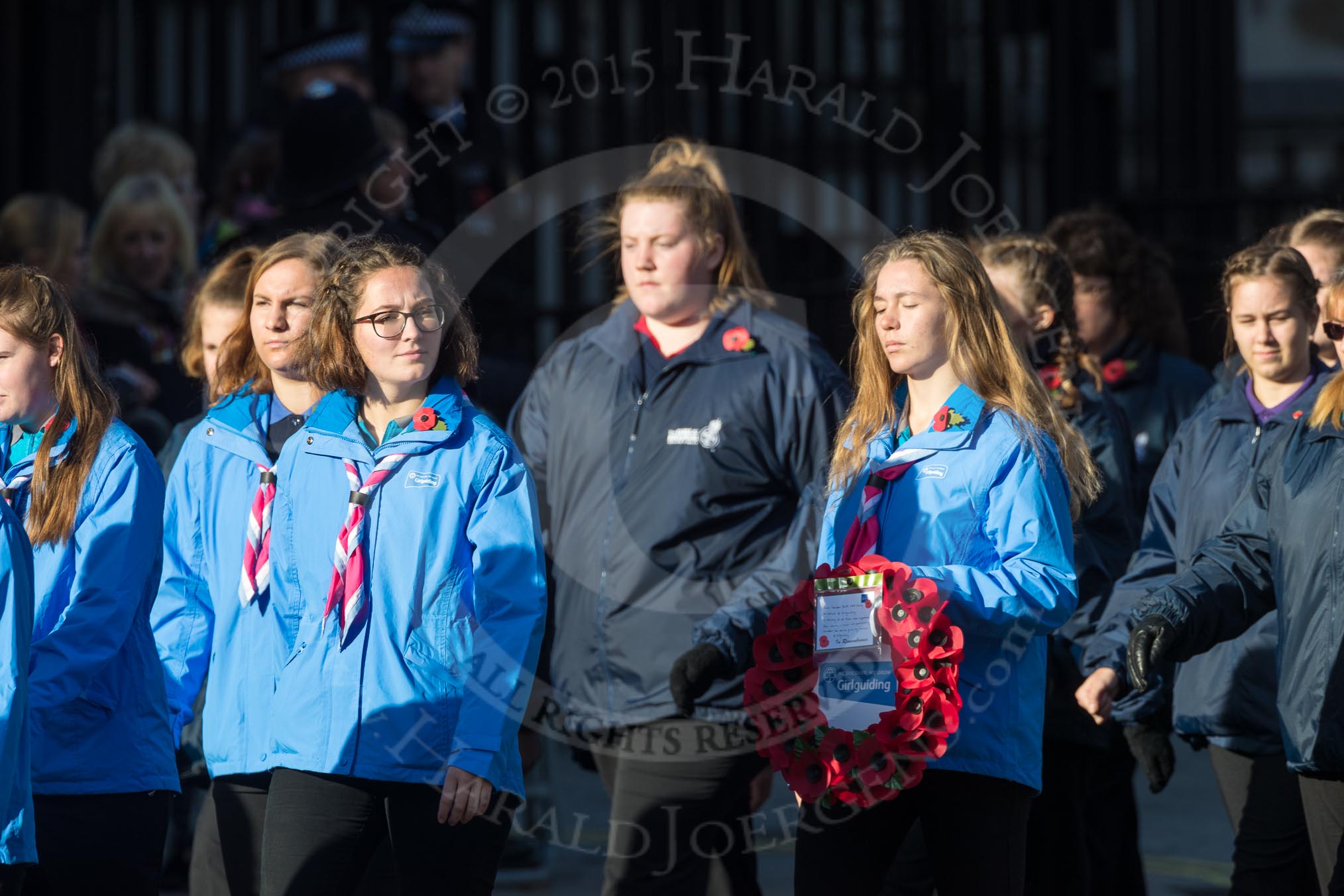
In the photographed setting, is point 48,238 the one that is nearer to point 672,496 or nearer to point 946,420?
point 672,496

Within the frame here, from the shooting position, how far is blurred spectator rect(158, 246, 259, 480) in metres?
4.60

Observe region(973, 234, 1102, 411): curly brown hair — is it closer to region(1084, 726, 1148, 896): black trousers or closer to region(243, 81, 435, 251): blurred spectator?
region(1084, 726, 1148, 896): black trousers

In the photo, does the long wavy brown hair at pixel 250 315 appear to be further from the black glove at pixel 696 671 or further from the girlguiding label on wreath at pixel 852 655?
the girlguiding label on wreath at pixel 852 655

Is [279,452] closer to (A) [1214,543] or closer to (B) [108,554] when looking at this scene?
(B) [108,554]

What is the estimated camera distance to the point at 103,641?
3537 mm

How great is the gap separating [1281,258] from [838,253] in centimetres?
352

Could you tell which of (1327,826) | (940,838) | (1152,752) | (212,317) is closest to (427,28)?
(212,317)

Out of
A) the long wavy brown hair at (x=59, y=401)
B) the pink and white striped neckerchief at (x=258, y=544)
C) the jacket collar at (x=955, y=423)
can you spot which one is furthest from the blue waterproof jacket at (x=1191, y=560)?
the long wavy brown hair at (x=59, y=401)

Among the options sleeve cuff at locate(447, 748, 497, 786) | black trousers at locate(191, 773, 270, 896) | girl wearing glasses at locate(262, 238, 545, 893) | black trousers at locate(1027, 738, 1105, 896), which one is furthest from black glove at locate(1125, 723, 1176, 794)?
black trousers at locate(191, 773, 270, 896)

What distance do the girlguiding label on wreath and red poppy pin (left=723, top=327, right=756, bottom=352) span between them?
1.10m

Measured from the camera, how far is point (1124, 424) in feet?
15.3

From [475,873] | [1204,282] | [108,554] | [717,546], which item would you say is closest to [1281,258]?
[717,546]

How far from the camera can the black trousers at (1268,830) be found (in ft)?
13.4

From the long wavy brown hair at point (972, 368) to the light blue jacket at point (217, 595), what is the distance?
1212mm
